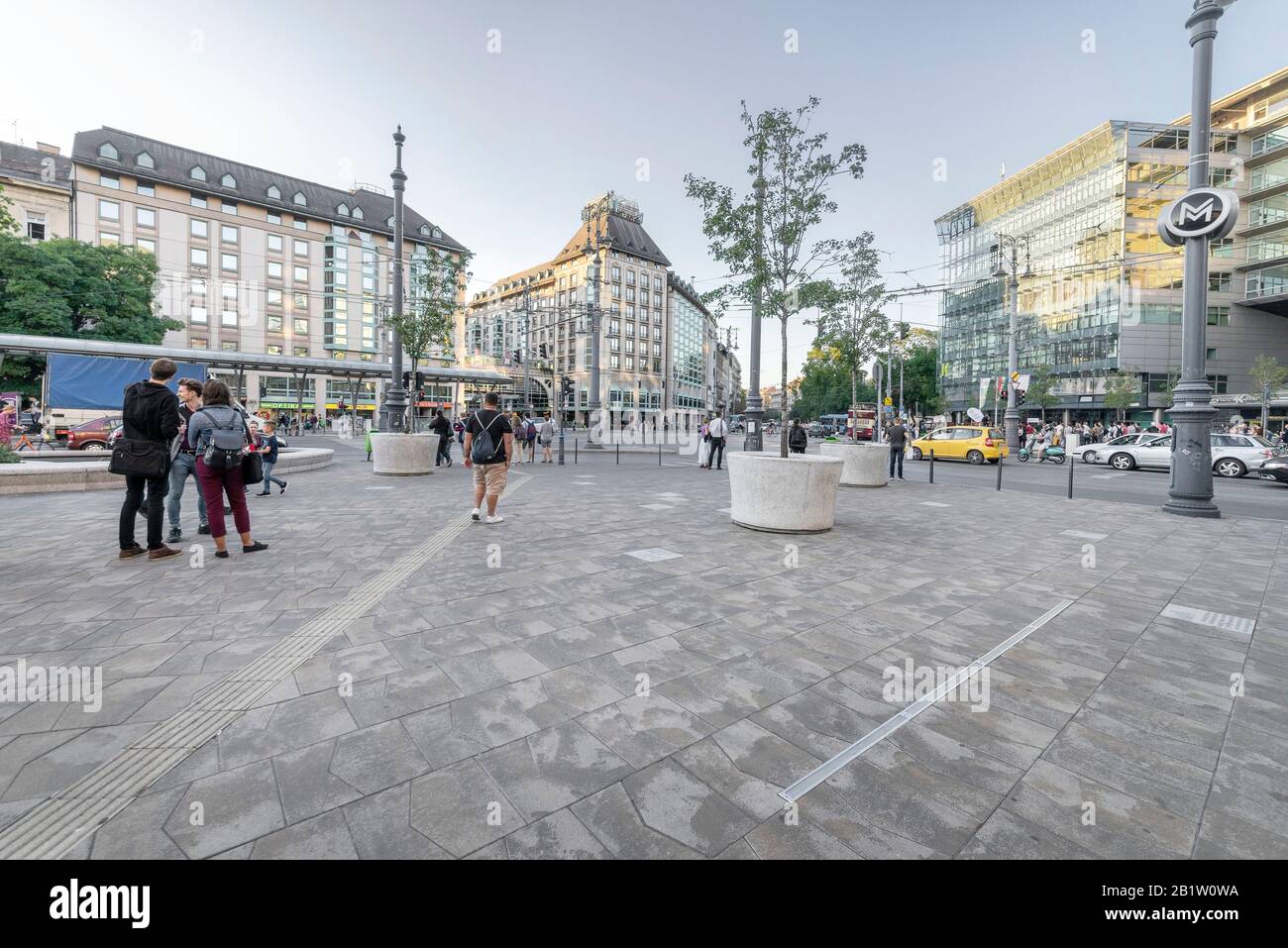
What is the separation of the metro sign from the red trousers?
13.4 m

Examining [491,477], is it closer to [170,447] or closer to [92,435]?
[170,447]

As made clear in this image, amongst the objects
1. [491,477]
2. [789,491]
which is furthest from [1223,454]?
[491,477]

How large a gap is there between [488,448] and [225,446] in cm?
291

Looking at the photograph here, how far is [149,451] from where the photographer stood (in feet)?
18.6

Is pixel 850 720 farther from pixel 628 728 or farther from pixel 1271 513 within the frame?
pixel 1271 513

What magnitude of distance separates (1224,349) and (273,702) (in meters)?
70.2

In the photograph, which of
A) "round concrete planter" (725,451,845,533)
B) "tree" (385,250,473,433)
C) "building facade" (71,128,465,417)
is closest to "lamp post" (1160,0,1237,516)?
"round concrete planter" (725,451,845,533)

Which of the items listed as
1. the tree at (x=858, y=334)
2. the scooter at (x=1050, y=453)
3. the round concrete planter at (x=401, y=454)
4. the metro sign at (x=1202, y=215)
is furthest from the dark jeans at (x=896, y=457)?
the scooter at (x=1050, y=453)

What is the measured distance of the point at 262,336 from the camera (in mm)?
57750

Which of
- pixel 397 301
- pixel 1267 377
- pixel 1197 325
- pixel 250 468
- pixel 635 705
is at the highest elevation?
pixel 1267 377

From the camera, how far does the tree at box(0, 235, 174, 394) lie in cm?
3306

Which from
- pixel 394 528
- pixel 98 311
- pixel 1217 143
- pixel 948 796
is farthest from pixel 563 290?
pixel 948 796

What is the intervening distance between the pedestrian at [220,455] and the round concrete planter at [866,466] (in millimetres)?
11544

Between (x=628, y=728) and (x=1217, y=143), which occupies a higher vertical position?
(x=1217, y=143)
